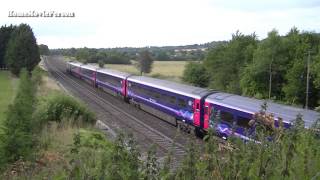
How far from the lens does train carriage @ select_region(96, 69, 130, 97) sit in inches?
1778

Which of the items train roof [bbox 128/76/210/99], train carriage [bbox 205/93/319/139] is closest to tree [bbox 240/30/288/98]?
train roof [bbox 128/76/210/99]

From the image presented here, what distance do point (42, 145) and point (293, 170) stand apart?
13426mm

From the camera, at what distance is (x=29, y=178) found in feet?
26.2

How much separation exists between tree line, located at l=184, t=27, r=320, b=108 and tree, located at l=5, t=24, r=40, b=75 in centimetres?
2880

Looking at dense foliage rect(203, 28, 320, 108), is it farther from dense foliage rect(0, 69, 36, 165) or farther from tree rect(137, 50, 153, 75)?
tree rect(137, 50, 153, 75)

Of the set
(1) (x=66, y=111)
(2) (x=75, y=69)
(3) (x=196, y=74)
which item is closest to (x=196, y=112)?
(1) (x=66, y=111)

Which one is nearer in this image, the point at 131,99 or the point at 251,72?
the point at 131,99

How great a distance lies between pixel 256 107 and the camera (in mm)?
19844

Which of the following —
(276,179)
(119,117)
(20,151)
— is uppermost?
(276,179)

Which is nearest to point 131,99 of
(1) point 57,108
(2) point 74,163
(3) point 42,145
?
(1) point 57,108

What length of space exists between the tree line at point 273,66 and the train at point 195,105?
12.2 metres

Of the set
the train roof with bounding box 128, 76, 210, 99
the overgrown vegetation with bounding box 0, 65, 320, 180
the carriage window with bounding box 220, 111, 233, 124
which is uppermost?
the overgrown vegetation with bounding box 0, 65, 320, 180

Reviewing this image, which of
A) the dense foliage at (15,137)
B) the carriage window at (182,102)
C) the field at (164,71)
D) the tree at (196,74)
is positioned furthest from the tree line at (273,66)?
the dense foliage at (15,137)

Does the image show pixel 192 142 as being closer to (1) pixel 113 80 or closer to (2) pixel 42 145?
(2) pixel 42 145
